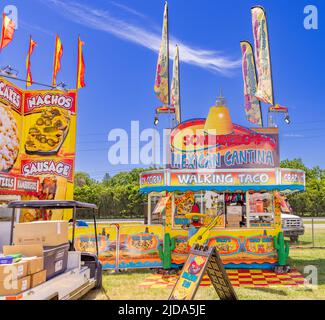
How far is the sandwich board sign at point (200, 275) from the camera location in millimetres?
5992

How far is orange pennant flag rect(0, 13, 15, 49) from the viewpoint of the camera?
61.2 feet

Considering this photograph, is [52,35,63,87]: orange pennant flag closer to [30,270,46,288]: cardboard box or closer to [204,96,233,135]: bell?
[204,96,233,135]: bell

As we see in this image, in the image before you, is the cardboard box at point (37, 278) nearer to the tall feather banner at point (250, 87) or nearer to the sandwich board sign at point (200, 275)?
the sandwich board sign at point (200, 275)

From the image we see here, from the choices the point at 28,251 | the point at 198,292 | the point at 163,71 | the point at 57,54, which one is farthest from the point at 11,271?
the point at 57,54

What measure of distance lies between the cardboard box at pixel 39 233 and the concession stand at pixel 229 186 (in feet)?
13.4

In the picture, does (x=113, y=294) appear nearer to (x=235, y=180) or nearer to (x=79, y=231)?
(x=79, y=231)

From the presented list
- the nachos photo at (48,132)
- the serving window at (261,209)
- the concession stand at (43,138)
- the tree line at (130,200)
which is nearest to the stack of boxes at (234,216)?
the serving window at (261,209)

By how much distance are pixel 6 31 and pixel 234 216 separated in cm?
1584

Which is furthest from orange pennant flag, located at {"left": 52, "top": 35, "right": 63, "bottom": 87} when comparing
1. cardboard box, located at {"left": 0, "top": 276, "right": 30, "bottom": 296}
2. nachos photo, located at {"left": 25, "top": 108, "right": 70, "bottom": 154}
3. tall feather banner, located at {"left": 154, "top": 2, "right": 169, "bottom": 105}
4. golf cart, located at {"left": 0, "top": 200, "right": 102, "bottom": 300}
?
cardboard box, located at {"left": 0, "top": 276, "right": 30, "bottom": 296}

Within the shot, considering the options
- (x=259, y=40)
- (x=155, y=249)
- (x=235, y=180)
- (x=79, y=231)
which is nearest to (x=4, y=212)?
(x=79, y=231)

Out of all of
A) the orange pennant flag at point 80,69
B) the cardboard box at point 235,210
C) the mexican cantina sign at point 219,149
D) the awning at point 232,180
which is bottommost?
the cardboard box at point 235,210

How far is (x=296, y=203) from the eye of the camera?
39094mm

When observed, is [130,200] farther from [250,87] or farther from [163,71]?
[163,71]

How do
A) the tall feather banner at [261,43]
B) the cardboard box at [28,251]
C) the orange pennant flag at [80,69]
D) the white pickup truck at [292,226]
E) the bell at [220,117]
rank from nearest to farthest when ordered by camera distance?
the cardboard box at [28,251]
the bell at [220,117]
the tall feather banner at [261,43]
the white pickup truck at [292,226]
the orange pennant flag at [80,69]
